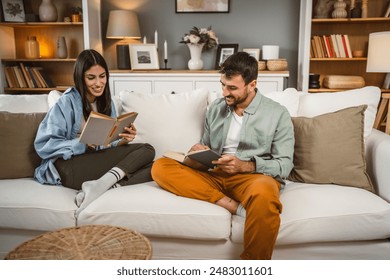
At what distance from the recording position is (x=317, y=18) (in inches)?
132

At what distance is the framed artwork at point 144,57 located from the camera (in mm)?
3490

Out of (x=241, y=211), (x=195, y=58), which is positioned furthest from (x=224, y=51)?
(x=241, y=211)

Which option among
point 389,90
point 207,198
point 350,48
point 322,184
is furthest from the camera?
point 350,48

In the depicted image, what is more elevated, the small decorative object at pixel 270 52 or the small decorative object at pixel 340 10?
the small decorative object at pixel 340 10

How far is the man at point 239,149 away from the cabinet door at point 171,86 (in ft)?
5.51

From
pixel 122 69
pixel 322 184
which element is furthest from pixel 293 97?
pixel 122 69

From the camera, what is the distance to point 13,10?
3.48 meters

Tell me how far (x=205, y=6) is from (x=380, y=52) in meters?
1.65

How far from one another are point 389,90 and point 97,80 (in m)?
2.50

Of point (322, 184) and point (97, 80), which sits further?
point (97, 80)

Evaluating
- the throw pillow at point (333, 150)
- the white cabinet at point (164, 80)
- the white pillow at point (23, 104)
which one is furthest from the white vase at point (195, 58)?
the throw pillow at point (333, 150)

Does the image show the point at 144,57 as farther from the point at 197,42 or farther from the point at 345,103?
the point at 345,103

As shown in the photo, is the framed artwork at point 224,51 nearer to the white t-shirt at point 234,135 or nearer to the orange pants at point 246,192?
the white t-shirt at point 234,135
